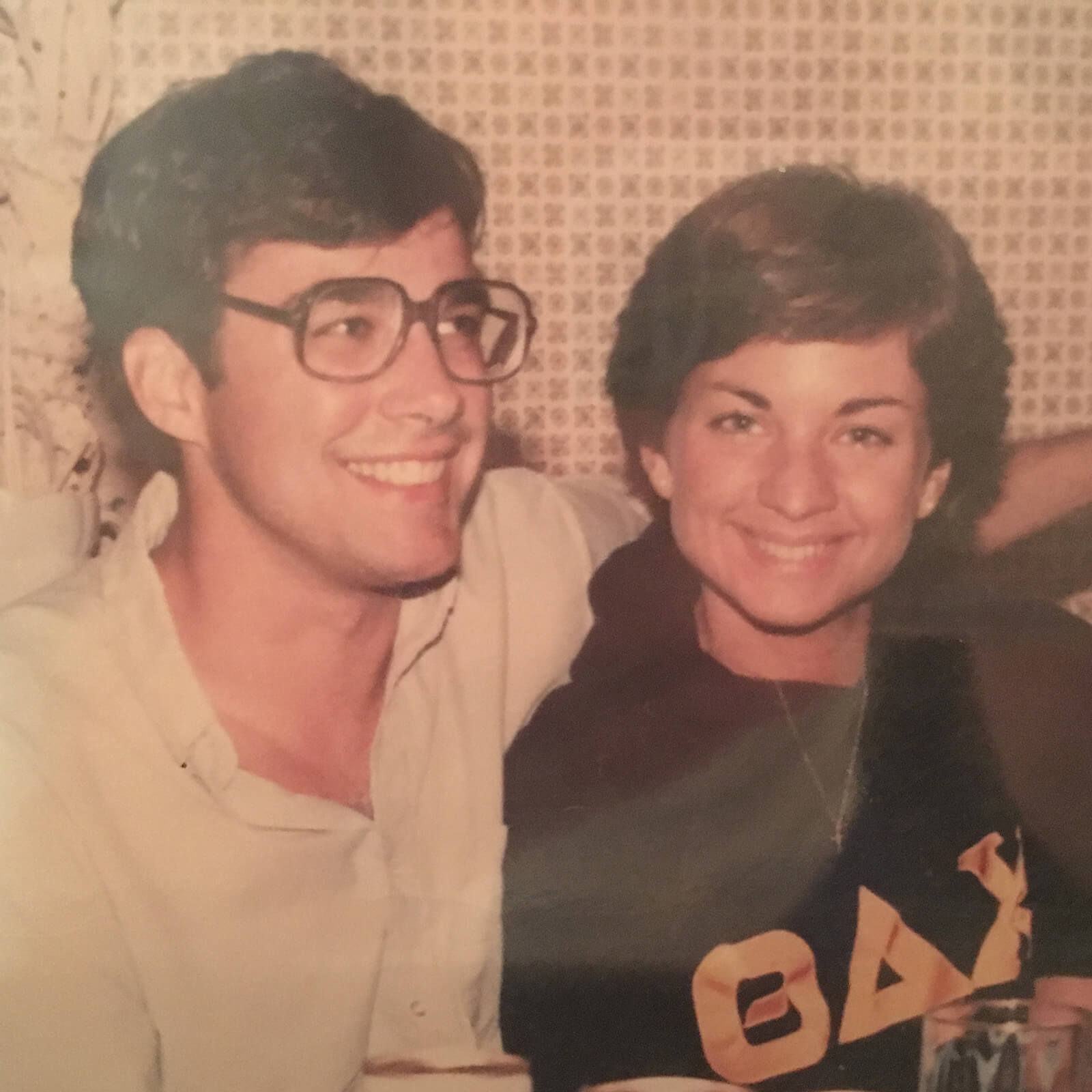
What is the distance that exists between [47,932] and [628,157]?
2.32ft

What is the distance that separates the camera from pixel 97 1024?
806 mm

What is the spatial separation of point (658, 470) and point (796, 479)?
0.11 m

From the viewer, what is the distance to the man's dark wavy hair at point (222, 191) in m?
0.78

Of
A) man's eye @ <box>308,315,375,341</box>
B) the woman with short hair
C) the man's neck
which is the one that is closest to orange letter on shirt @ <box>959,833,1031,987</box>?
the woman with short hair

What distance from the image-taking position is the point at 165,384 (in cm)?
81

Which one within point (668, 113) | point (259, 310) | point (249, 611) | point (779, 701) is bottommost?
point (779, 701)

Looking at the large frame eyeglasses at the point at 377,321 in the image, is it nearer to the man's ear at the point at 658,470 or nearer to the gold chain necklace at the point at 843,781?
the man's ear at the point at 658,470

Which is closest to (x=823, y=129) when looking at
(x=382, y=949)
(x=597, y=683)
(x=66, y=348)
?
(x=597, y=683)

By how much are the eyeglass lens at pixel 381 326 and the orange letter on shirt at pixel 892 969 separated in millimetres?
534

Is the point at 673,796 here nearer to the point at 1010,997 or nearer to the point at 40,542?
the point at 1010,997

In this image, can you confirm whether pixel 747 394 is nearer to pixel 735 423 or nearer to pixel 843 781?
pixel 735 423

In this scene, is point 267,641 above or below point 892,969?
above

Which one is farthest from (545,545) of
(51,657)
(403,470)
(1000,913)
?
(1000,913)

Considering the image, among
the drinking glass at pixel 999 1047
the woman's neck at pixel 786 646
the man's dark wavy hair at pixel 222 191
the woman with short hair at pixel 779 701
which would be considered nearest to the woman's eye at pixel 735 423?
the woman with short hair at pixel 779 701
